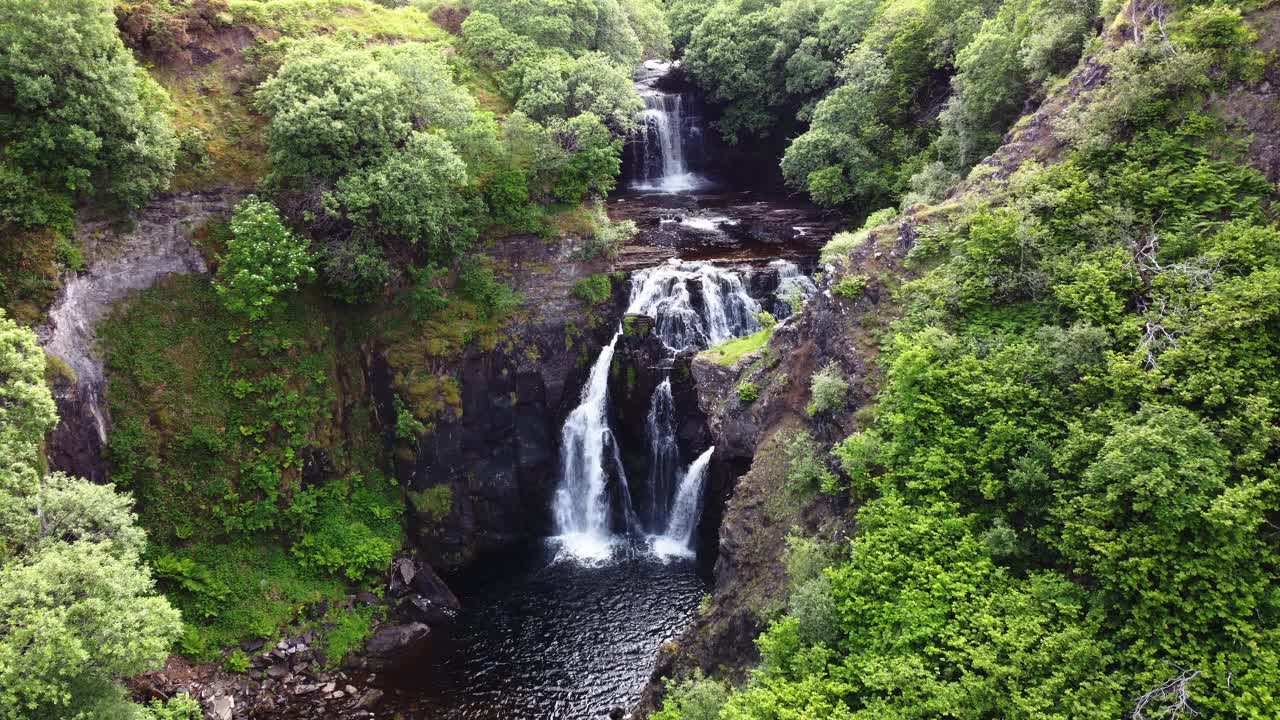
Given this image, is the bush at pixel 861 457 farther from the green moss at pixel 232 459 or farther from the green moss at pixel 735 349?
the green moss at pixel 232 459

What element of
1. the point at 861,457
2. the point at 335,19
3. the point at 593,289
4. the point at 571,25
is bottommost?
the point at 861,457

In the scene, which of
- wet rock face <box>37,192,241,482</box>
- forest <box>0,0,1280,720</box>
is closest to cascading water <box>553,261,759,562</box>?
forest <box>0,0,1280,720</box>

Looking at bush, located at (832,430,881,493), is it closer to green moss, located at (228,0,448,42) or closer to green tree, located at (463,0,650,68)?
green tree, located at (463,0,650,68)

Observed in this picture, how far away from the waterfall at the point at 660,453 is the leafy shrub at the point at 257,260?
45.7 feet

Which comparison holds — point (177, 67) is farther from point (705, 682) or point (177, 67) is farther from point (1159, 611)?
point (1159, 611)

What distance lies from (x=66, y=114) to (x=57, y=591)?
13.9 meters

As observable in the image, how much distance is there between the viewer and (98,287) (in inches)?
918

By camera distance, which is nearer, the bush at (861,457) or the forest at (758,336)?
the forest at (758,336)

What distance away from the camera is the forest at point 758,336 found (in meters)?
12.1

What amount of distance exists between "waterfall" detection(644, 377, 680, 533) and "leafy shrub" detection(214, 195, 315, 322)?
1392 centimetres

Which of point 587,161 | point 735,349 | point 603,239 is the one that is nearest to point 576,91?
point 587,161

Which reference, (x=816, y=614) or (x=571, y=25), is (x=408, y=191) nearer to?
(x=571, y=25)

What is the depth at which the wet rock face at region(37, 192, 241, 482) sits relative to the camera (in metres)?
21.8

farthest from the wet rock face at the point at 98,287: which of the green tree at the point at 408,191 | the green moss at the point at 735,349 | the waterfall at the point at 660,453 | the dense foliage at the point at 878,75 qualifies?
the dense foliage at the point at 878,75
